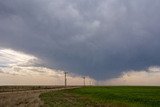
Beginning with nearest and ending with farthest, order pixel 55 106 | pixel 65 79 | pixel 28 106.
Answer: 1. pixel 28 106
2. pixel 55 106
3. pixel 65 79

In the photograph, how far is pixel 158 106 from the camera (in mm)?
39000

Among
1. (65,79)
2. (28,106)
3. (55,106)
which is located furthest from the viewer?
(65,79)

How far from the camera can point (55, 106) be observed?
36.8 meters

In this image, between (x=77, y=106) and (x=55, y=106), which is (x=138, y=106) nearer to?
(x=77, y=106)

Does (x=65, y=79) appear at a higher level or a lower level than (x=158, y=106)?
higher

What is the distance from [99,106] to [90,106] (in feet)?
3.35

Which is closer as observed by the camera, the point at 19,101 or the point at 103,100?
Answer: the point at 19,101

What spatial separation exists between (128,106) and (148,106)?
2.57 m

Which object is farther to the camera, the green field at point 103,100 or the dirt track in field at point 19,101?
the green field at point 103,100

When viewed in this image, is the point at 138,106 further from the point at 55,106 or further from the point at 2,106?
the point at 2,106

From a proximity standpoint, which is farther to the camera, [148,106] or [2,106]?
[148,106]

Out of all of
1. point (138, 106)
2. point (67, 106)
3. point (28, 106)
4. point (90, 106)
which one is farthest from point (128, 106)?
point (28, 106)

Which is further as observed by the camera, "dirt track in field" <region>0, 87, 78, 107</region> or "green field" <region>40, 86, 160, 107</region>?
"green field" <region>40, 86, 160, 107</region>

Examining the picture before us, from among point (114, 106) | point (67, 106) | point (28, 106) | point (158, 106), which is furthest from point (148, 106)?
point (28, 106)
